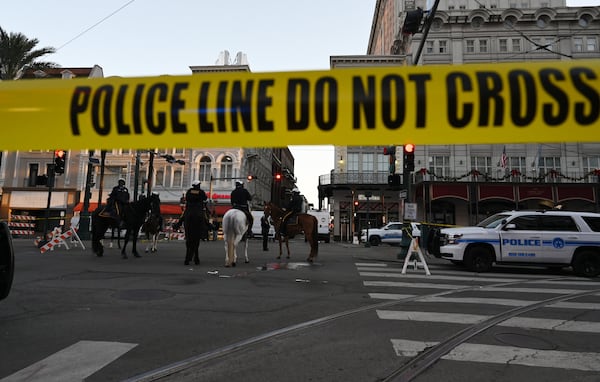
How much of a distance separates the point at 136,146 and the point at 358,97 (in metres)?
1.56

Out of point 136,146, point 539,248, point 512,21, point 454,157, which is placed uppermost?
point 512,21

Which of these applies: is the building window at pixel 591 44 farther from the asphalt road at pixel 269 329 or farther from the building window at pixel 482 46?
the asphalt road at pixel 269 329

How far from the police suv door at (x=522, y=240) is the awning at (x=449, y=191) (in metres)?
23.3

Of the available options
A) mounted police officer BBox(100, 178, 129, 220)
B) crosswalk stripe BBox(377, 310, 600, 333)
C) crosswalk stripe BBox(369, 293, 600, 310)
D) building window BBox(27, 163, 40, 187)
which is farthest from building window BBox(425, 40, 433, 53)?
building window BBox(27, 163, 40, 187)

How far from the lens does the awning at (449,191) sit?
109ft

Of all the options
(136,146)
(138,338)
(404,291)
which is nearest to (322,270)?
(404,291)

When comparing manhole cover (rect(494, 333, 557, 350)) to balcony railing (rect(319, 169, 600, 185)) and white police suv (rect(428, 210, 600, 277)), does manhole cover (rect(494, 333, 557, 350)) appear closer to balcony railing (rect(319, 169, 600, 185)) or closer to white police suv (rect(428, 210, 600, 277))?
white police suv (rect(428, 210, 600, 277))

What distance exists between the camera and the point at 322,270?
9.70 metres

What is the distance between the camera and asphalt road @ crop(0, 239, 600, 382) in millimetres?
3184

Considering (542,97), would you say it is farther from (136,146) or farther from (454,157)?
(454,157)

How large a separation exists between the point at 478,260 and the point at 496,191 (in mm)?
25434

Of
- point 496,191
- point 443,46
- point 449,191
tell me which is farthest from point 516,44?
point 449,191


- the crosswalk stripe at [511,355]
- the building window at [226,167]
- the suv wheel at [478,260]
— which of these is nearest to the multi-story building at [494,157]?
the building window at [226,167]

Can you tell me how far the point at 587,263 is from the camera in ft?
34.1
